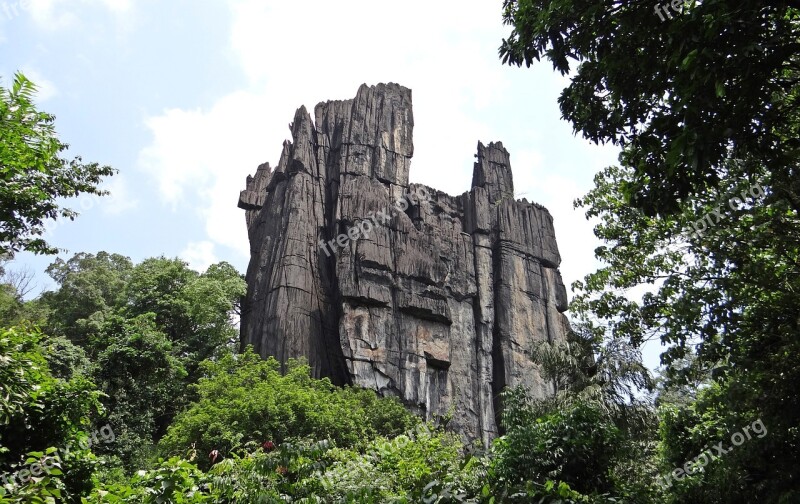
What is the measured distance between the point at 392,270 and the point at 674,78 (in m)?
22.5

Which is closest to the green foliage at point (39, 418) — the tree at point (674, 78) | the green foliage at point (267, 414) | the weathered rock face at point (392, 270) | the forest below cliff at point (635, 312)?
the forest below cliff at point (635, 312)

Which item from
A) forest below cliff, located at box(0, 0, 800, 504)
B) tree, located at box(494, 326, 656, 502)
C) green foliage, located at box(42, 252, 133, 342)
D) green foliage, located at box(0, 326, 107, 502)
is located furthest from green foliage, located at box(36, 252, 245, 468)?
tree, located at box(494, 326, 656, 502)

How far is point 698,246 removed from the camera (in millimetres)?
10445

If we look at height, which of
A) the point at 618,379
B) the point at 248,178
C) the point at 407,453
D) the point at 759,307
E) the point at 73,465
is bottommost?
the point at 73,465

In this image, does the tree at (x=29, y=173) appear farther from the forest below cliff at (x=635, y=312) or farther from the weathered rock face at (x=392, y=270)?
the weathered rock face at (x=392, y=270)

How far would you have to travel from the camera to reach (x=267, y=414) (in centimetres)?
1775

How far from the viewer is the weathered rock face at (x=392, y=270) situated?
87.1ft

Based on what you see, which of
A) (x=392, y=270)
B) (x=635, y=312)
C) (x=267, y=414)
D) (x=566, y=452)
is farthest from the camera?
(x=392, y=270)

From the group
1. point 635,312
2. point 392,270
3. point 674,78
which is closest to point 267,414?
point 635,312

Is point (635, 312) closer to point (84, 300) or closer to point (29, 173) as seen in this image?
point (29, 173)

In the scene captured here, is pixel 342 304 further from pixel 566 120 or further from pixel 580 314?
pixel 566 120

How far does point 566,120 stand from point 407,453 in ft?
17.6

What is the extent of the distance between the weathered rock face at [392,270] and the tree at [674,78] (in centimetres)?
1755

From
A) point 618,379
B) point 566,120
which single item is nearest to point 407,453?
point 566,120
